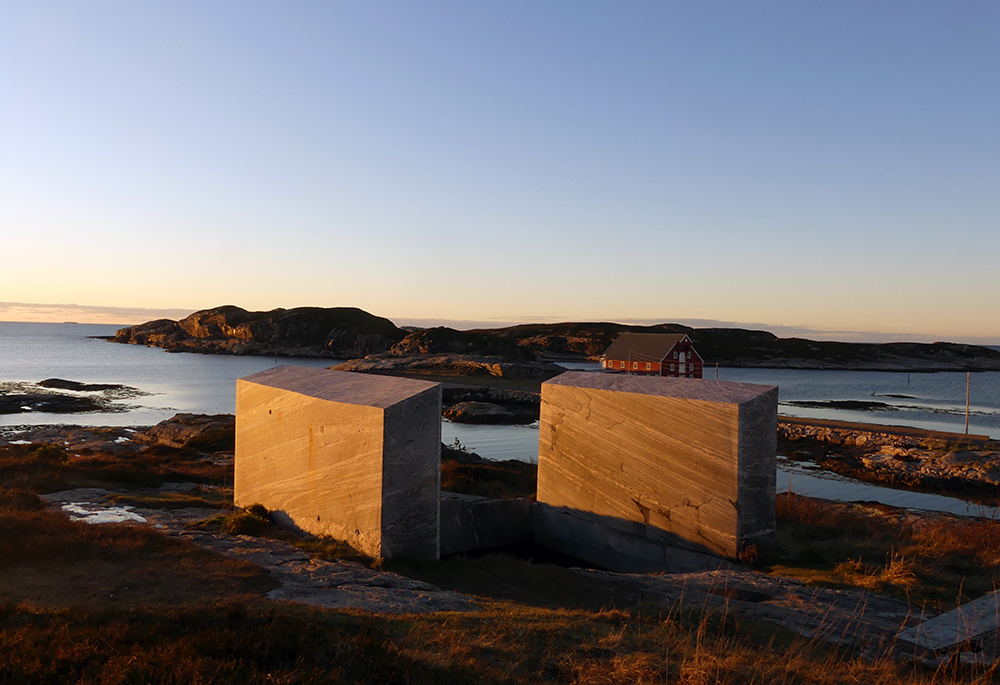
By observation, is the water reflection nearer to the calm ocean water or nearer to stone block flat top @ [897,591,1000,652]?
stone block flat top @ [897,591,1000,652]

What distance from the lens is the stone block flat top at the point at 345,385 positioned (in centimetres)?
1170

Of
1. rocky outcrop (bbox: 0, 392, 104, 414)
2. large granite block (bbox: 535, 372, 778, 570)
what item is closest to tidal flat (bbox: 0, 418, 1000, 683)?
large granite block (bbox: 535, 372, 778, 570)

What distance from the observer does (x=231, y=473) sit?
22594 mm

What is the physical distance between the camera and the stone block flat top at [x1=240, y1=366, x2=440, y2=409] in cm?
1170

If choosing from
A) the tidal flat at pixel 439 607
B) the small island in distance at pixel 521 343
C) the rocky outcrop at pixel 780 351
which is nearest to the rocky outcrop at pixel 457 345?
the small island in distance at pixel 521 343

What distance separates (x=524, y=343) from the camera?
155 meters

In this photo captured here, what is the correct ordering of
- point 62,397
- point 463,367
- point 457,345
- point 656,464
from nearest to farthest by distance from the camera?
point 656,464
point 62,397
point 463,367
point 457,345

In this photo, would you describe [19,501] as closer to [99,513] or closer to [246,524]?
[99,513]

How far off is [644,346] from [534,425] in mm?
22295

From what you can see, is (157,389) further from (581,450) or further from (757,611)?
(757,611)

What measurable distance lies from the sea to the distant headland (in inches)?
640

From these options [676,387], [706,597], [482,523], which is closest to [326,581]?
[706,597]

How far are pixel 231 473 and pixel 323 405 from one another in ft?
41.1

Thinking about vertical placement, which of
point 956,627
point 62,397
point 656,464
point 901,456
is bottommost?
point 62,397
